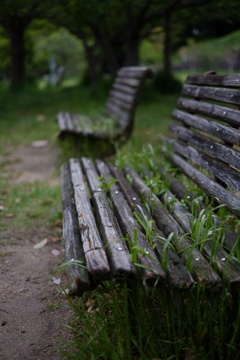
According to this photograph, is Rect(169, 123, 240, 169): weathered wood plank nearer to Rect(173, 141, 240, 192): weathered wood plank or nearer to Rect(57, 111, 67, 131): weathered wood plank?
Rect(173, 141, 240, 192): weathered wood plank

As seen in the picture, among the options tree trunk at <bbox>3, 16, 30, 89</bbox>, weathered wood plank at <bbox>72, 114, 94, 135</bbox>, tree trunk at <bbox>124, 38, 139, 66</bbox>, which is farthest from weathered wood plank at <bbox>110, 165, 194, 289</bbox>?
tree trunk at <bbox>3, 16, 30, 89</bbox>

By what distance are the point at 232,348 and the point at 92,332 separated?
69 cm

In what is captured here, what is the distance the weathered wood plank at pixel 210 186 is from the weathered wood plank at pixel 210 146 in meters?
0.17

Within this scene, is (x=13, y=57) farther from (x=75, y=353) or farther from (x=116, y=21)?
(x=75, y=353)

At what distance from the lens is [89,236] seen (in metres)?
2.23

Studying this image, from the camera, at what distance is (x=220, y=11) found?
863cm

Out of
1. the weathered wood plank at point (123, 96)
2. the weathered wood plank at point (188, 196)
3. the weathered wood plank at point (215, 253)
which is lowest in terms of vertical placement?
the weathered wood plank at point (188, 196)

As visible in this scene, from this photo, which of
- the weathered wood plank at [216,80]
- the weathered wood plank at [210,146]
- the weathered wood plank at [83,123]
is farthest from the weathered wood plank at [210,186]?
the weathered wood plank at [83,123]

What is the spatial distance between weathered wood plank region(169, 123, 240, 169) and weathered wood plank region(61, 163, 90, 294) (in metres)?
1.01

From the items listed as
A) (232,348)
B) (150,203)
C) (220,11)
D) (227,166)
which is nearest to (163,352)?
(232,348)

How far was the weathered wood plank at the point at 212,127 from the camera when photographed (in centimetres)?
262

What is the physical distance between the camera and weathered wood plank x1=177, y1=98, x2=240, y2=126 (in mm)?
2666

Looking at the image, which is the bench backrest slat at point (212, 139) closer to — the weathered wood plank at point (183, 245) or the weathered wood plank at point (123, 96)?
the weathered wood plank at point (183, 245)

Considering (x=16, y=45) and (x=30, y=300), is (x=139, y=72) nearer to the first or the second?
(x=30, y=300)
